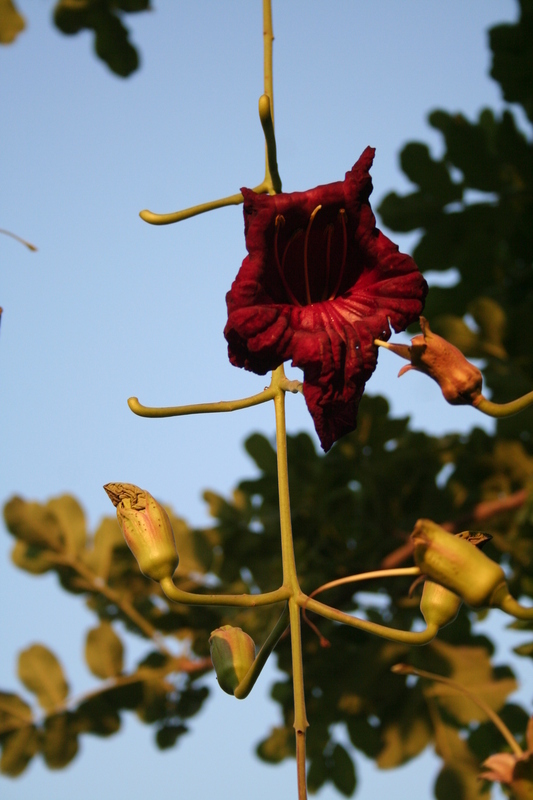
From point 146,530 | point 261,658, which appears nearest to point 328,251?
point 146,530

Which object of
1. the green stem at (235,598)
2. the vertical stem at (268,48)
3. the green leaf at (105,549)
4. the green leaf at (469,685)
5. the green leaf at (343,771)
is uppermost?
the vertical stem at (268,48)

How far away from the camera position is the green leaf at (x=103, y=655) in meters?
2.57

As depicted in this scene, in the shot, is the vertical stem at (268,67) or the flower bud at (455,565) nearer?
the flower bud at (455,565)

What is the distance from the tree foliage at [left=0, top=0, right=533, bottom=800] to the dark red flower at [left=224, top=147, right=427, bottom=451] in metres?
1.30

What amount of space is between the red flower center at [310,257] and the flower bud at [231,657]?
453mm

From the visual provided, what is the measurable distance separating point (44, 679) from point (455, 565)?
172 centimetres

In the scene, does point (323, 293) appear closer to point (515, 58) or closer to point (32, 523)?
point (32, 523)

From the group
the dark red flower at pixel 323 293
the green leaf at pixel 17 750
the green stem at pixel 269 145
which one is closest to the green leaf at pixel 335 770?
the green leaf at pixel 17 750

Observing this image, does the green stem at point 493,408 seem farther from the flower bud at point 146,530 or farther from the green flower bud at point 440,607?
the flower bud at point 146,530

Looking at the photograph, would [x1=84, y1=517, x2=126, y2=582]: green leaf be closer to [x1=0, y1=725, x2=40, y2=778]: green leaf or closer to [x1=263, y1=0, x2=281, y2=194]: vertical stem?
[x1=0, y1=725, x2=40, y2=778]: green leaf

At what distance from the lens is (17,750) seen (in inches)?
93.4

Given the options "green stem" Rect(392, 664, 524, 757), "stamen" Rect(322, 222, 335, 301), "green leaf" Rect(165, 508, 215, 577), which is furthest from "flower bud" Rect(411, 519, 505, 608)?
"green leaf" Rect(165, 508, 215, 577)

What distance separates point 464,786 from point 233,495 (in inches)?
45.0

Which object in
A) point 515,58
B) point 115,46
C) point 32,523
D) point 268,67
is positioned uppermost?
point 115,46
